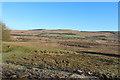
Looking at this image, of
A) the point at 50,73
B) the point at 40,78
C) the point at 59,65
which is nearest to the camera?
the point at 40,78

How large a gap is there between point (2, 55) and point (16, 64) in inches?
153

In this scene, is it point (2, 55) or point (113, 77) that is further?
point (2, 55)

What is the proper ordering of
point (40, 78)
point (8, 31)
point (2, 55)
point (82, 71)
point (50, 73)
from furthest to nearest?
1. point (8, 31)
2. point (2, 55)
3. point (82, 71)
4. point (50, 73)
5. point (40, 78)

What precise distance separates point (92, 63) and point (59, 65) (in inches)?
146

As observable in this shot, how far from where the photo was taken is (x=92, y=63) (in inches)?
764

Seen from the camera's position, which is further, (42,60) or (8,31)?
(8,31)

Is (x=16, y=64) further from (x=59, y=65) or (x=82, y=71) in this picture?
(x=82, y=71)

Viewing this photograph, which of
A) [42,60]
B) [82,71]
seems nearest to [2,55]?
[42,60]

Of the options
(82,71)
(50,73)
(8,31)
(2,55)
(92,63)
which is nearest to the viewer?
(50,73)

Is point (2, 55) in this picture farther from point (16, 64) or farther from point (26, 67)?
point (26, 67)

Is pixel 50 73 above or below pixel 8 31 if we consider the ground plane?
below

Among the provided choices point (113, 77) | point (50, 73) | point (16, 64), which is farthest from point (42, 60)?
point (113, 77)

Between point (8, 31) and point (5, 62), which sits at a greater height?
point (8, 31)

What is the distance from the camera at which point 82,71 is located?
16234 millimetres
